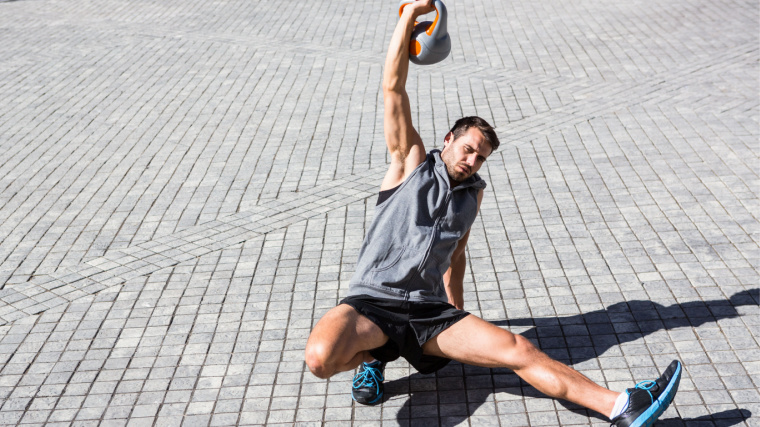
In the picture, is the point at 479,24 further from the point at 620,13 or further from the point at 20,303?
the point at 20,303

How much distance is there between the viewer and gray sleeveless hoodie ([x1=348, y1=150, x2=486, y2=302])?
396 centimetres

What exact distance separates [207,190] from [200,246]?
1115 mm

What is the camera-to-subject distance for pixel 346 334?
3771 millimetres

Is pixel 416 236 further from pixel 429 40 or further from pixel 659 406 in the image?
pixel 659 406

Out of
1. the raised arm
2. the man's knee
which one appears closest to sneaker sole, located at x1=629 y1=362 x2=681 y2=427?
the man's knee

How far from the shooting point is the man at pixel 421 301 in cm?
371

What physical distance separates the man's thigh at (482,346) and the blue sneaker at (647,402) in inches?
18.1

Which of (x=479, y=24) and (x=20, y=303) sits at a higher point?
(x=20, y=303)

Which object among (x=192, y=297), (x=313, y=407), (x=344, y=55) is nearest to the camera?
(x=313, y=407)

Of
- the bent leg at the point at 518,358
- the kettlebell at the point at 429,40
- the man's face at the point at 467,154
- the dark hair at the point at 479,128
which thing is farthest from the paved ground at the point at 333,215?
the kettlebell at the point at 429,40

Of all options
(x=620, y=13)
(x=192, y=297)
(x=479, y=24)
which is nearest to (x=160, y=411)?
(x=192, y=297)

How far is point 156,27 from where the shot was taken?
12914mm

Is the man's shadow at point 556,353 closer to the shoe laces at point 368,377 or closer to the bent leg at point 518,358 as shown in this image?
the shoe laces at point 368,377

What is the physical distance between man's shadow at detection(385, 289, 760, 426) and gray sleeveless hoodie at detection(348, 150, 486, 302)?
1.73 ft
